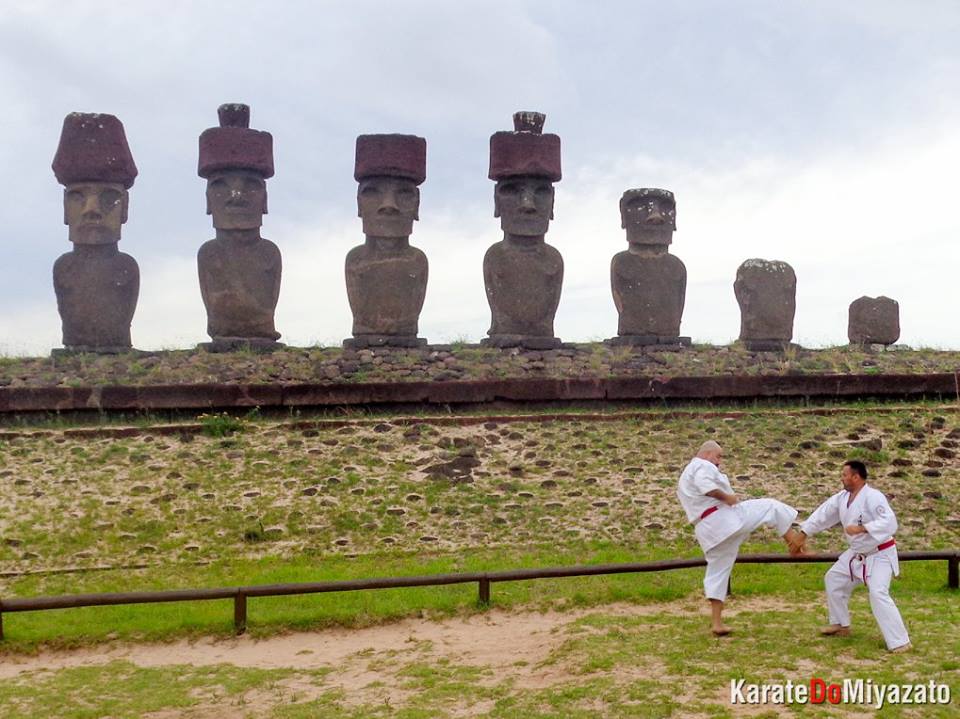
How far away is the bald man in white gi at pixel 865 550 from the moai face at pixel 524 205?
10.9m

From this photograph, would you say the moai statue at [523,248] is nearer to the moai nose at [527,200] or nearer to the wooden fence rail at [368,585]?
the moai nose at [527,200]

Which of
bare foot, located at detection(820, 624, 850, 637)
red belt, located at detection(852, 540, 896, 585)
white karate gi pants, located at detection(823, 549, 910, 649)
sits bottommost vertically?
bare foot, located at detection(820, 624, 850, 637)

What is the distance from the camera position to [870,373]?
17.4 m

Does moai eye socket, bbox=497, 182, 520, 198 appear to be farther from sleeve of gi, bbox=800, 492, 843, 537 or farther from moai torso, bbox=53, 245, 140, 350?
sleeve of gi, bbox=800, 492, 843, 537

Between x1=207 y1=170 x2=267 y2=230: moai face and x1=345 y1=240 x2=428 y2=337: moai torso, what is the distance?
1643 mm

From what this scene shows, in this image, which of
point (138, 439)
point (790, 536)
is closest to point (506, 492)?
point (138, 439)

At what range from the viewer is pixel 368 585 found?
991 centimetres

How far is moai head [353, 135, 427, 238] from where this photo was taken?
18.3m

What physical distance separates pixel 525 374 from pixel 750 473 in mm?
4319

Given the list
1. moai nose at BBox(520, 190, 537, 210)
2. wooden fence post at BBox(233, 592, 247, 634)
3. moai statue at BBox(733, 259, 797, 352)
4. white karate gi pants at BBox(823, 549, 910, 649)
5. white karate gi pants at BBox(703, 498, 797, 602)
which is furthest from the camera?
moai statue at BBox(733, 259, 797, 352)

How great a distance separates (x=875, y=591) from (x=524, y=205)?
11.4 metres

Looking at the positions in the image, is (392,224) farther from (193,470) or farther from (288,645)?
(288,645)

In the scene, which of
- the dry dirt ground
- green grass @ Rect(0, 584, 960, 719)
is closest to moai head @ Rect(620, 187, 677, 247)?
the dry dirt ground

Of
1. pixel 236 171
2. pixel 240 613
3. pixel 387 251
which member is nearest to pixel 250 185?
pixel 236 171
